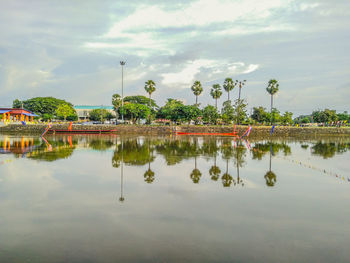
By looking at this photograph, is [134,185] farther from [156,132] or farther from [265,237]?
[156,132]

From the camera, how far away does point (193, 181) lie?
45.0 ft

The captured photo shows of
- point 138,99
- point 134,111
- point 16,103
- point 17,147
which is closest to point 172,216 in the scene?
point 17,147

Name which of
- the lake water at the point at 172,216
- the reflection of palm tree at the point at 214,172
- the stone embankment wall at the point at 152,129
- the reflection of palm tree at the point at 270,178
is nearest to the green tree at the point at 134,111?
the stone embankment wall at the point at 152,129

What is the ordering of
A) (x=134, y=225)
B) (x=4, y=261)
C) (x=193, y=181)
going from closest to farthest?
1. (x=4, y=261)
2. (x=134, y=225)
3. (x=193, y=181)

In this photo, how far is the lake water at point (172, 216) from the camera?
6445 millimetres

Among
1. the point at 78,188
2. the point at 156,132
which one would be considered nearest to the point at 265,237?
the point at 78,188

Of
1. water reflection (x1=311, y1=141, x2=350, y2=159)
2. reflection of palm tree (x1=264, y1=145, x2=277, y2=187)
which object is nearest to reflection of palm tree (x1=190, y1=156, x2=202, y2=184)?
reflection of palm tree (x1=264, y1=145, x2=277, y2=187)

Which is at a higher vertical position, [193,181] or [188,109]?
[188,109]

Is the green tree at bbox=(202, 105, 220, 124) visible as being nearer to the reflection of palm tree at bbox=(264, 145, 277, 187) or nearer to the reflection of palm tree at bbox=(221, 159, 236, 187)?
the reflection of palm tree at bbox=(264, 145, 277, 187)

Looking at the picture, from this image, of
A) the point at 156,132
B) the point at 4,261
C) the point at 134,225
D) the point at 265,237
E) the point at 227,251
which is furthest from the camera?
the point at 156,132

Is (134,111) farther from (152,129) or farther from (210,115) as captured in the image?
(210,115)

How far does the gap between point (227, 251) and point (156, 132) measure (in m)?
57.5

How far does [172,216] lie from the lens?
28.6 feet

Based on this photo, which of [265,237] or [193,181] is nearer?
[265,237]
